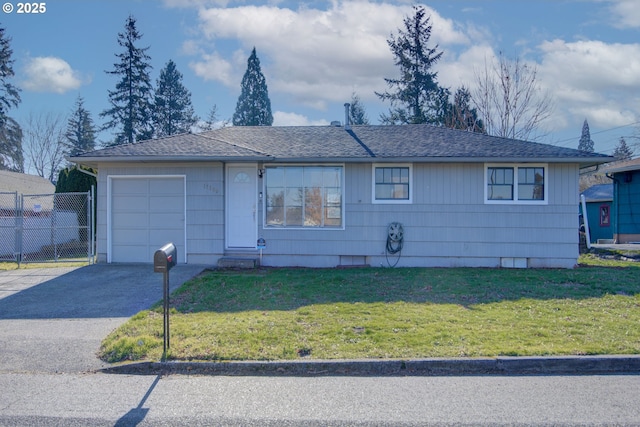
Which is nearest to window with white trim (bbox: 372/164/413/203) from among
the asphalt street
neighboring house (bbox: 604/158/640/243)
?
the asphalt street

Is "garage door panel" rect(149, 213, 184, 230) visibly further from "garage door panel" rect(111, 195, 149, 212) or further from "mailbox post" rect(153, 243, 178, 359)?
"mailbox post" rect(153, 243, 178, 359)

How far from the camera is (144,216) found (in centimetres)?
1212

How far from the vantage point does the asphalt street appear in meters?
4.05

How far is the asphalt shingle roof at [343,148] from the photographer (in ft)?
37.5

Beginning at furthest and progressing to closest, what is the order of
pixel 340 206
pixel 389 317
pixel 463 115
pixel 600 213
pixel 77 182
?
pixel 463 115, pixel 600 213, pixel 77 182, pixel 340 206, pixel 389 317

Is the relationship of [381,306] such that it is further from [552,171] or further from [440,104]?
[440,104]

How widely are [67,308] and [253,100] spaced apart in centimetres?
3121

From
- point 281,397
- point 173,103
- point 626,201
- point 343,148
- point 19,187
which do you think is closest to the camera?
point 281,397

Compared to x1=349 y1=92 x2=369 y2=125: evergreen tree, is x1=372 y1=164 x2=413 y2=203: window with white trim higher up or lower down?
lower down

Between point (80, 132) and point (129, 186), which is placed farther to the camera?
point (80, 132)

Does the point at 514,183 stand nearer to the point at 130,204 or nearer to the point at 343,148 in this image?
the point at 343,148

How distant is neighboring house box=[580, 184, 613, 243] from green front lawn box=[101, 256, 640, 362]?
14582 mm

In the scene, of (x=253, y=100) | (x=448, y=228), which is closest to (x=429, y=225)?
(x=448, y=228)

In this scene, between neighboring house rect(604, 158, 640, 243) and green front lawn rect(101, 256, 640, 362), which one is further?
neighboring house rect(604, 158, 640, 243)
